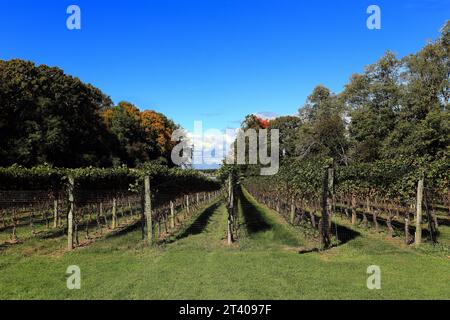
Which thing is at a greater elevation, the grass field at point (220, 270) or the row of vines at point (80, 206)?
the row of vines at point (80, 206)

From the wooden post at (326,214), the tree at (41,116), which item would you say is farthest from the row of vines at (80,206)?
the tree at (41,116)

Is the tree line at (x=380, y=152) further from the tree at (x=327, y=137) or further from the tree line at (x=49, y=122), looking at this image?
the tree line at (x=49, y=122)

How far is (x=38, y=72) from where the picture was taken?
136 ft

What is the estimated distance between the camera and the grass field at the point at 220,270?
7.16 m

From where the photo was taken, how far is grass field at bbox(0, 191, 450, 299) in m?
7.16

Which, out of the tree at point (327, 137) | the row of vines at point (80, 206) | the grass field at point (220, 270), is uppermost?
the tree at point (327, 137)

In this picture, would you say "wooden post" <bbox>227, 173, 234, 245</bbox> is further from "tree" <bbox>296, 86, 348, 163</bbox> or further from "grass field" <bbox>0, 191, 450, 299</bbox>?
"tree" <bbox>296, 86, 348, 163</bbox>

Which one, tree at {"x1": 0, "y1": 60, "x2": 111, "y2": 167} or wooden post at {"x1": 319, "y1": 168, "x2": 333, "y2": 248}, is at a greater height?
tree at {"x1": 0, "y1": 60, "x2": 111, "y2": 167}

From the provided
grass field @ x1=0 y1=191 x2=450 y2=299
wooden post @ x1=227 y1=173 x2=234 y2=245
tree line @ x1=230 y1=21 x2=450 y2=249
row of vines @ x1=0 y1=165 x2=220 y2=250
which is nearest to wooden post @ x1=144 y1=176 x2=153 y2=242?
row of vines @ x1=0 y1=165 x2=220 y2=250

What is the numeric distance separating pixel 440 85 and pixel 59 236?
31.5 meters

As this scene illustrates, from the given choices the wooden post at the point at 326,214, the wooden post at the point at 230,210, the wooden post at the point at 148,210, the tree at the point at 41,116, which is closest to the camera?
the wooden post at the point at 326,214

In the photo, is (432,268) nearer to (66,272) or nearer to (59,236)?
(66,272)

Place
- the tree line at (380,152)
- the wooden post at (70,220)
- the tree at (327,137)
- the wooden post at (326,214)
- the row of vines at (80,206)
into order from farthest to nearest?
1. the tree at (327,137)
2. the tree line at (380,152)
3. the row of vines at (80,206)
4. the wooden post at (326,214)
5. the wooden post at (70,220)
